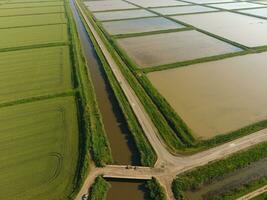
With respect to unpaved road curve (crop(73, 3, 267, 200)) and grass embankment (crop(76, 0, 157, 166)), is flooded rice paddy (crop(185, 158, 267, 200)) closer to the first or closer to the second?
unpaved road curve (crop(73, 3, 267, 200))

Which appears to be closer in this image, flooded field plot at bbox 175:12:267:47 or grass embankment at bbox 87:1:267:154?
grass embankment at bbox 87:1:267:154

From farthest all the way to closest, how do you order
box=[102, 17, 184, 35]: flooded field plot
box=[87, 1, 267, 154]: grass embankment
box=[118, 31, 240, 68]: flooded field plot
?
box=[102, 17, 184, 35]: flooded field plot, box=[118, 31, 240, 68]: flooded field plot, box=[87, 1, 267, 154]: grass embankment

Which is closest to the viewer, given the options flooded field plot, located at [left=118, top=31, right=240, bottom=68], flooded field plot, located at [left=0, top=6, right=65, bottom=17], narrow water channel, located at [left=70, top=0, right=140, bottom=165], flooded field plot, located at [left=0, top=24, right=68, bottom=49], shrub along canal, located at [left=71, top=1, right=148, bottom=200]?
shrub along canal, located at [left=71, top=1, right=148, bottom=200]

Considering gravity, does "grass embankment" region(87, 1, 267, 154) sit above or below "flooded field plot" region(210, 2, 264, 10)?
below

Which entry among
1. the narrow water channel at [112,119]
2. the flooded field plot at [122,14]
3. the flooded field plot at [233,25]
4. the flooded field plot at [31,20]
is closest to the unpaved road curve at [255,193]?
the narrow water channel at [112,119]

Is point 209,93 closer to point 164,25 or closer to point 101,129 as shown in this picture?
point 101,129

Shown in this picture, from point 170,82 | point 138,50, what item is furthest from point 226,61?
point 138,50

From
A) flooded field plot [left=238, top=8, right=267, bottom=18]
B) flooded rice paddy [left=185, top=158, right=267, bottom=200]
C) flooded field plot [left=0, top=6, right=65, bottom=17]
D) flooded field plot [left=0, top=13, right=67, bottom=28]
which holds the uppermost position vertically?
flooded field plot [left=0, top=6, right=65, bottom=17]

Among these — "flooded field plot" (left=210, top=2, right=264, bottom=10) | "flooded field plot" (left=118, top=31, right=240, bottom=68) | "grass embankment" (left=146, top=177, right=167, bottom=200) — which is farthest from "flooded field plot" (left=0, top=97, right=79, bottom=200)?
"flooded field plot" (left=210, top=2, right=264, bottom=10)
